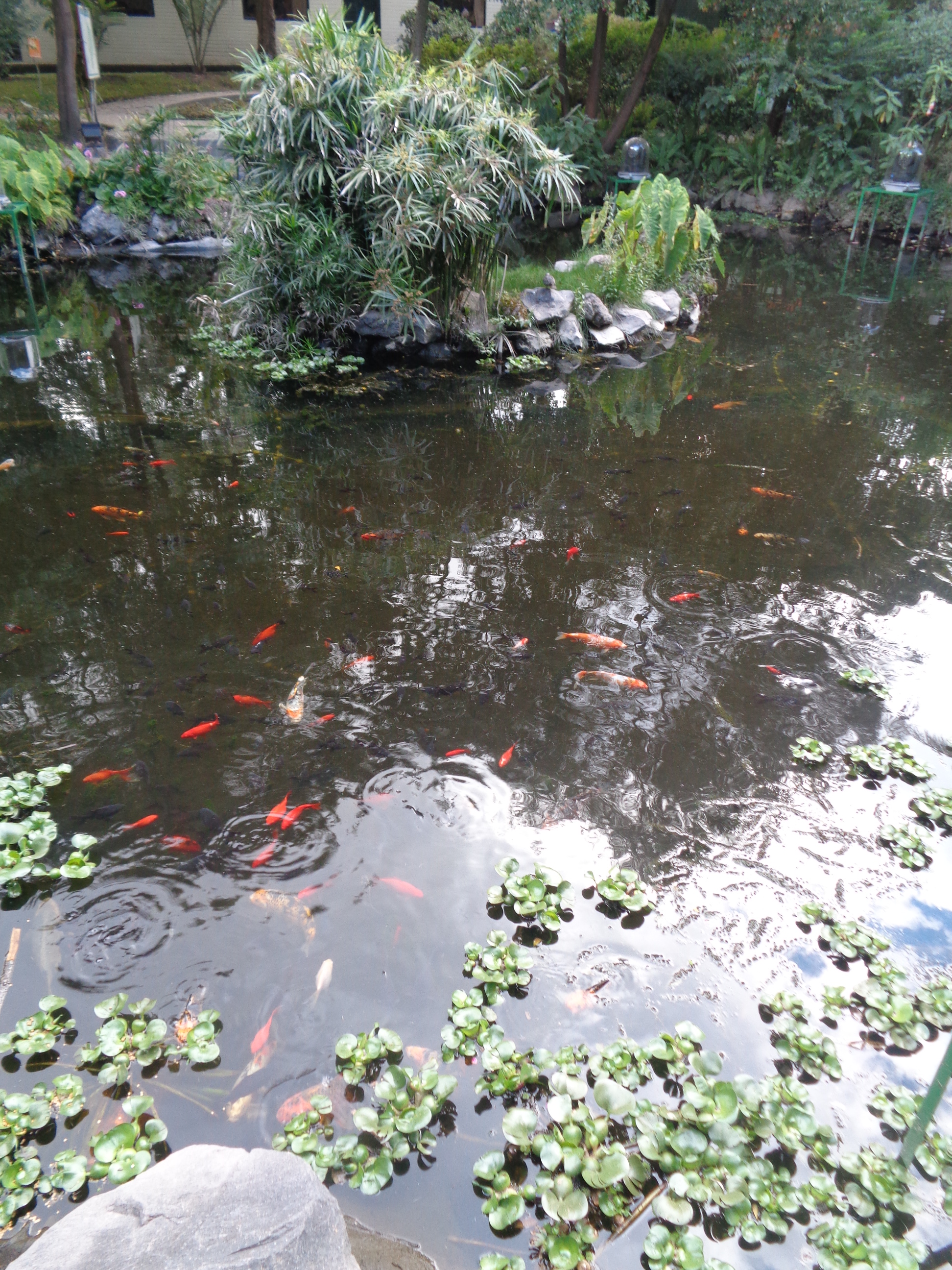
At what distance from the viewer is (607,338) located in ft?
27.1

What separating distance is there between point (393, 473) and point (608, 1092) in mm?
4276

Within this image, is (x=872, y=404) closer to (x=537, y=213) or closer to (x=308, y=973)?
(x=308, y=973)

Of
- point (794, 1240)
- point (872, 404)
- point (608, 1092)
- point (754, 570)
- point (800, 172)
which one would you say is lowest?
point (794, 1240)

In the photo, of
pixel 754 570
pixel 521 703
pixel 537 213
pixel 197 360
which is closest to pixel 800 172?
pixel 537 213

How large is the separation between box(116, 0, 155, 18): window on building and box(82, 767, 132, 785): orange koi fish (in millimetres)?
23831

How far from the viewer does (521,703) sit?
3330 mm

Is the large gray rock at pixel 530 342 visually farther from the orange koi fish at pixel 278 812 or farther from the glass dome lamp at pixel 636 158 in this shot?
the orange koi fish at pixel 278 812

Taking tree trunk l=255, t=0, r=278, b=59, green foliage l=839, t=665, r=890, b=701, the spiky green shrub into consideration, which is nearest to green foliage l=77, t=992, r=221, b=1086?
green foliage l=839, t=665, r=890, b=701

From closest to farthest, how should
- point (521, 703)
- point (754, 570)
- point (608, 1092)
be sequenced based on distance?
1. point (608, 1092)
2. point (521, 703)
3. point (754, 570)

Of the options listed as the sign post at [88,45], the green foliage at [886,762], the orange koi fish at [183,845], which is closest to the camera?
the orange koi fish at [183,845]

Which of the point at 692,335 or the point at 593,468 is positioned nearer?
the point at 593,468

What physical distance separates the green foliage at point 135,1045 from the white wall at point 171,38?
76.0 ft

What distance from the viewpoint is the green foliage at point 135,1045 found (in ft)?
6.64

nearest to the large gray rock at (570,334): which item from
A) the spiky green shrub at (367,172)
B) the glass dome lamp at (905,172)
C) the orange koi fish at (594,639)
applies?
the spiky green shrub at (367,172)
